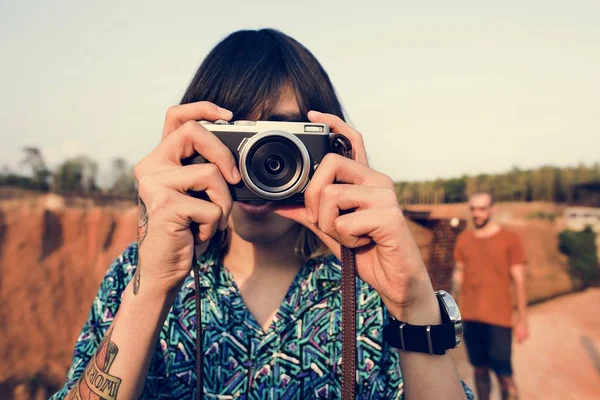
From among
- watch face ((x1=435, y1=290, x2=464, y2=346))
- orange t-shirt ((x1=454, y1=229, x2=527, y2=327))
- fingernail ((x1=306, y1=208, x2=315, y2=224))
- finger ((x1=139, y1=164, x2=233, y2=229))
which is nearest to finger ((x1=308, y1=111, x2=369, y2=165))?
fingernail ((x1=306, y1=208, x2=315, y2=224))

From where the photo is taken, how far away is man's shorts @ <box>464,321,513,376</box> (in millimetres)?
4904

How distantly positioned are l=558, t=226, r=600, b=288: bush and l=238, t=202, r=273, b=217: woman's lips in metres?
19.9

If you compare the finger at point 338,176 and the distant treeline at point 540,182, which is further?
the distant treeline at point 540,182

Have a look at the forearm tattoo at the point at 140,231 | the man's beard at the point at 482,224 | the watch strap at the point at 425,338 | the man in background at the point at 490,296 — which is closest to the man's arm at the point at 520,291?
the man in background at the point at 490,296

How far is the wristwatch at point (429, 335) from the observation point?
4.35 feet

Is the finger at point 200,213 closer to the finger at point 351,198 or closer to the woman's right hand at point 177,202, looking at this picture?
the woman's right hand at point 177,202

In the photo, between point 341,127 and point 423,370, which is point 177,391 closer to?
point 423,370

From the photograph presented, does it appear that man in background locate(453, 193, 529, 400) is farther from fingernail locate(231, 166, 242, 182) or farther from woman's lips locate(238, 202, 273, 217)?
fingernail locate(231, 166, 242, 182)

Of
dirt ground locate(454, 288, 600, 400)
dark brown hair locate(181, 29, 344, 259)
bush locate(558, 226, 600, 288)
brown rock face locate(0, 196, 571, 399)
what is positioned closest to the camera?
dark brown hair locate(181, 29, 344, 259)

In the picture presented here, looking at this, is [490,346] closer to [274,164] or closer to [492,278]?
[492,278]

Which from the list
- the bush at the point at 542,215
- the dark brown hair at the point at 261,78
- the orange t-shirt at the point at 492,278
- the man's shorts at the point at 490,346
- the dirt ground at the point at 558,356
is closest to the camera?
the dark brown hair at the point at 261,78

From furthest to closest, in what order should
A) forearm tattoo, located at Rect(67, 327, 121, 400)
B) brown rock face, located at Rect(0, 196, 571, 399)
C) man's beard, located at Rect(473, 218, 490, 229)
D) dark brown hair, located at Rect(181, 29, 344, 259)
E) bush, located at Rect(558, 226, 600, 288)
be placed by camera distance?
bush, located at Rect(558, 226, 600, 288)
brown rock face, located at Rect(0, 196, 571, 399)
man's beard, located at Rect(473, 218, 490, 229)
dark brown hair, located at Rect(181, 29, 344, 259)
forearm tattoo, located at Rect(67, 327, 121, 400)

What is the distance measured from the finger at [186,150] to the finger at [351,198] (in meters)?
0.29

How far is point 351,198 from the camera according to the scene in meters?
1.35
